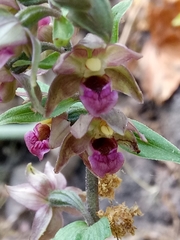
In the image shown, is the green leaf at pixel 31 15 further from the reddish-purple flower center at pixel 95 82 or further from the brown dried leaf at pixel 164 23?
the brown dried leaf at pixel 164 23

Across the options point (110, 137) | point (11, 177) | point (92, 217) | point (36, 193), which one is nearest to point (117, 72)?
point (110, 137)

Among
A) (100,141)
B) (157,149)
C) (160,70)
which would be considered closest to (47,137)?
(100,141)

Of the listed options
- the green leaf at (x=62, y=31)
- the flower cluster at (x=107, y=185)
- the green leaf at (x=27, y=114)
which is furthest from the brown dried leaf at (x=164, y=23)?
the green leaf at (x=62, y=31)

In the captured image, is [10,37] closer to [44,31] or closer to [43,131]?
[44,31]

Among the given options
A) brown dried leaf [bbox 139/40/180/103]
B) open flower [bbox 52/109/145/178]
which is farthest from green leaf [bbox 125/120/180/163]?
brown dried leaf [bbox 139/40/180/103]

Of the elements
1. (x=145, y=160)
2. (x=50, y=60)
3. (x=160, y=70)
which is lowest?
(x=145, y=160)
